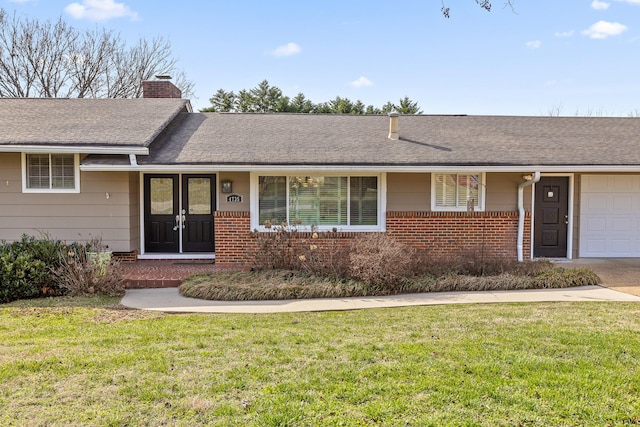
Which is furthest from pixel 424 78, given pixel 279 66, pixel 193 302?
pixel 193 302

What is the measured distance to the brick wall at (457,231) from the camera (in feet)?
35.1

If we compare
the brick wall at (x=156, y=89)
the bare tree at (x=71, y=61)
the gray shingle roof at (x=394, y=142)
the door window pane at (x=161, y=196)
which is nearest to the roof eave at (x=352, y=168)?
the gray shingle roof at (x=394, y=142)

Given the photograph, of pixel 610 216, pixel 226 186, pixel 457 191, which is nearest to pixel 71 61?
pixel 226 186

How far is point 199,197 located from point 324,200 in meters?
3.06

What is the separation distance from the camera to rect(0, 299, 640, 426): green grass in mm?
3604

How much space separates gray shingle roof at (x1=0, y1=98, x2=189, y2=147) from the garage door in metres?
10.3

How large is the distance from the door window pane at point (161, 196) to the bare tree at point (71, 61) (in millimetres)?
21236

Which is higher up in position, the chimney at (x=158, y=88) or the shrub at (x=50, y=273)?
the chimney at (x=158, y=88)

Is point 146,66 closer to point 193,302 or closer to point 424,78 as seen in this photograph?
point 424,78

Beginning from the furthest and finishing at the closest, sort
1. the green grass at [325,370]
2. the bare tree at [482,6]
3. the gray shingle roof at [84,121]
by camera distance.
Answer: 1. the gray shingle roof at [84,121]
2. the bare tree at [482,6]
3. the green grass at [325,370]

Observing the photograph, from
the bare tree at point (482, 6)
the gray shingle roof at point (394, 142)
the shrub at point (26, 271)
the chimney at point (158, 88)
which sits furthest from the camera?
the chimney at point (158, 88)

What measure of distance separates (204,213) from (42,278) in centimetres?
405

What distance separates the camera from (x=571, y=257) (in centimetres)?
1173

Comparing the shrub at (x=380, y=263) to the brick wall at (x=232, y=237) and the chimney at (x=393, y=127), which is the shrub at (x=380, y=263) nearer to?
the brick wall at (x=232, y=237)
